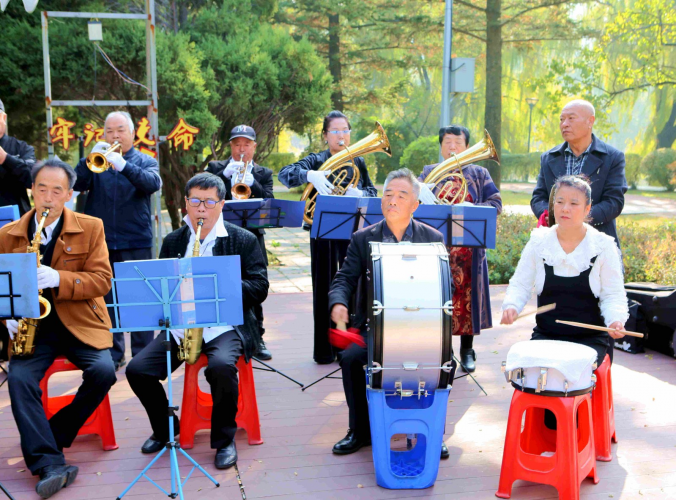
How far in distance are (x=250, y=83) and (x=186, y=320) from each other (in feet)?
26.4

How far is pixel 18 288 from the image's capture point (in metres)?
3.22

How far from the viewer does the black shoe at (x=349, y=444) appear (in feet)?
12.5

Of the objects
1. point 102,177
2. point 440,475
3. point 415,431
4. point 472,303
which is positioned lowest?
point 440,475

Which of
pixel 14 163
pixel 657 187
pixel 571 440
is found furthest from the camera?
pixel 657 187

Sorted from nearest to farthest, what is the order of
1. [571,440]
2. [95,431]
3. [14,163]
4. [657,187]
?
1. [571,440]
2. [95,431]
3. [14,163]
4. [657,187]

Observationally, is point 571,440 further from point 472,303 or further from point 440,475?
point 472,303

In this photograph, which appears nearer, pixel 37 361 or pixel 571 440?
pixel 571 440

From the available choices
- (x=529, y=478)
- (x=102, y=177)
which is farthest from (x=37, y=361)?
(x=529, y=478)

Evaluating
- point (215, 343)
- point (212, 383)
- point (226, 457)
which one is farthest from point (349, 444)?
point (215, 343)

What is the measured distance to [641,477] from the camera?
350cm

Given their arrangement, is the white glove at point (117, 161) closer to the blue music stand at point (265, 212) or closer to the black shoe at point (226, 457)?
the blue music stand at point (265, 212)

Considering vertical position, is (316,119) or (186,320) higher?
(316,119)

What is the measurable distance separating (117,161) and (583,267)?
126 inches

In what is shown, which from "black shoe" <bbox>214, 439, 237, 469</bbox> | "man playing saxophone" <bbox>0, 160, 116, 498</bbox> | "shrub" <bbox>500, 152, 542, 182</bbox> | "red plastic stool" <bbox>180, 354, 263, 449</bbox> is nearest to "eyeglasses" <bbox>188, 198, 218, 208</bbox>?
"man playing saxophone" <bbox>0, 160, 116, 498</bbox>
